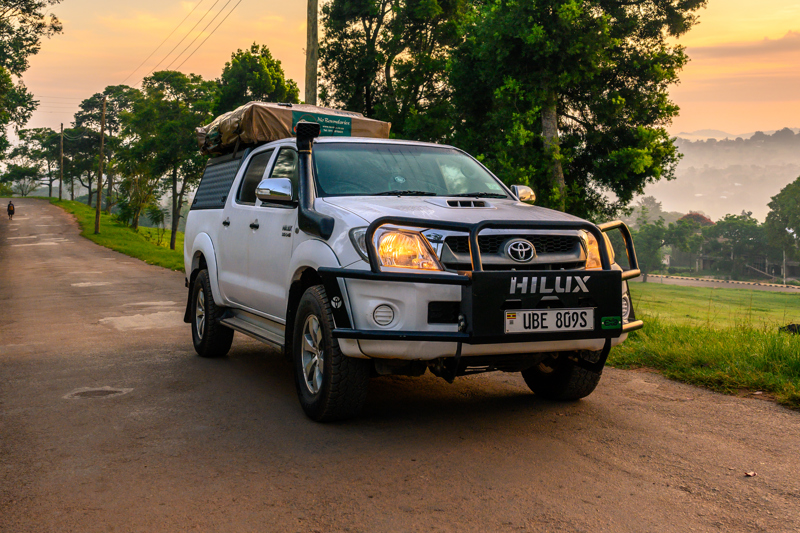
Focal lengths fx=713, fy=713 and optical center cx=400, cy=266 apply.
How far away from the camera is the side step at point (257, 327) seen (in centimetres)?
571

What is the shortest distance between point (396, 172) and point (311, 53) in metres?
11.7

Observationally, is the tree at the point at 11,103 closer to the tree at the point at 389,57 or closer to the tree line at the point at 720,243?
the tree at the point at 389,57

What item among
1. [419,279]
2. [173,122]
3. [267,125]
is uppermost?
[173,122]

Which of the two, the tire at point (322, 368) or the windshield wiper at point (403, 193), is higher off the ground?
the windshield wiper at point (403, 193)

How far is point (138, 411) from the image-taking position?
5285mm

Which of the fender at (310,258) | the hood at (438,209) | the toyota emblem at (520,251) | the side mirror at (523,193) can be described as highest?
the side mirror at (523,193)

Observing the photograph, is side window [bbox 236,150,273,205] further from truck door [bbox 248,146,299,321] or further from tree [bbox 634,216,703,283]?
tree [bbox 634,216,703,283]

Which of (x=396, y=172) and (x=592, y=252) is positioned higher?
(x=396, y=172)

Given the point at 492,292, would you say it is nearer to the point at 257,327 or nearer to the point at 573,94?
the point at 257,327

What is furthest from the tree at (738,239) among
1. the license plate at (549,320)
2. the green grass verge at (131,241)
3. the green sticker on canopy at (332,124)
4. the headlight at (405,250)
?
the headlight at (405,250)

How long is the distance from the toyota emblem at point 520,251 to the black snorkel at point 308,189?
1.22 metres

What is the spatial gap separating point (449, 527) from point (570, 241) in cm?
217

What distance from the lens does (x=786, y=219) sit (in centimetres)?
9400

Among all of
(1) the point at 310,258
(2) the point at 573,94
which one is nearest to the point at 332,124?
(1) the point at 310,258
